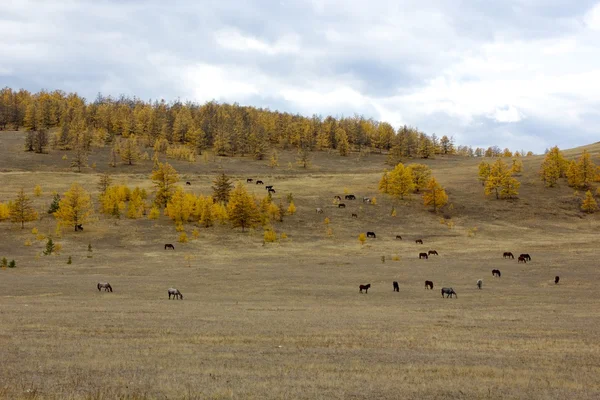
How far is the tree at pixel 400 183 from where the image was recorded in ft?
312

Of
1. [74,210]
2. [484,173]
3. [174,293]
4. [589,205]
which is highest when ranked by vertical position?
[484,173]

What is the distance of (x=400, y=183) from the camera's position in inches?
3757

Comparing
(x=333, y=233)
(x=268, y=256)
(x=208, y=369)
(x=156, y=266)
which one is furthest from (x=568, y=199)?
(x=208, y=369)

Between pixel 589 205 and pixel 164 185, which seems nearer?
pixel 164 185

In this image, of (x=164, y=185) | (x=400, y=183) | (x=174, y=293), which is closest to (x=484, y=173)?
Result: (x=400, y=183)

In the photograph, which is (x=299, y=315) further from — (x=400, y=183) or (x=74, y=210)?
(x=400, y=183)

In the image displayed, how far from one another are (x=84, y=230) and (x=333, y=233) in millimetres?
36747

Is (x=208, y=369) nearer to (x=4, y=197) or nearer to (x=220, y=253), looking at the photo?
(x=220, y=253)

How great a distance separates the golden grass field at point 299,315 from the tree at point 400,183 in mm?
17985

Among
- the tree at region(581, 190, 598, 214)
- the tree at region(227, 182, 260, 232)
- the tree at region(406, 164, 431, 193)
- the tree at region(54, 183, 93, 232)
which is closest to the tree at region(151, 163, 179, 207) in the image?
the tree at region(54, 183, 93, 232)

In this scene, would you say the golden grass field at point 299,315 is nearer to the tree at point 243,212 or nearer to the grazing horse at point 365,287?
the grazing horse at point 365,287

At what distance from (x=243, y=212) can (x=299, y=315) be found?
50.2m

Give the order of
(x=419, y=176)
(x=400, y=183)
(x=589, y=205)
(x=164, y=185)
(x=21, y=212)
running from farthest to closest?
1. (x=419, y=176)
2. (x=400, y=183)
3. (x=589, y=205)
4. (x=164, y=185)
5. (x=21, y=212)

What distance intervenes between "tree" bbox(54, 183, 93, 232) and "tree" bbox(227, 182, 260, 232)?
2138 cm
